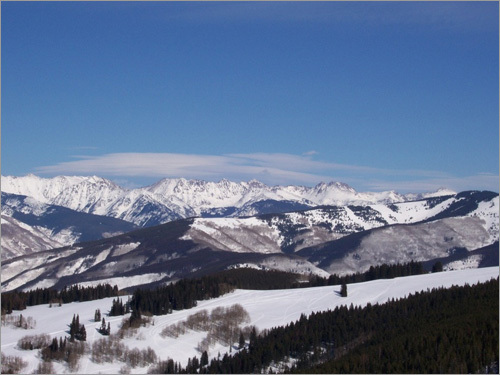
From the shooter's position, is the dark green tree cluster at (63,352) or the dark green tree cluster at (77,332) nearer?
the dark green tree cluster at (63,352)

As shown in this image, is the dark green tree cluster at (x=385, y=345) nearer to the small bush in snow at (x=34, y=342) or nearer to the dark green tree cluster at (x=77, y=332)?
the dark green tree cluster at (x=77, y=332)

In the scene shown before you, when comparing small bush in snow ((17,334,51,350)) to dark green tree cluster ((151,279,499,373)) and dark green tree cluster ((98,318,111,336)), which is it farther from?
dark green tree cluster ((151,279,499,373))

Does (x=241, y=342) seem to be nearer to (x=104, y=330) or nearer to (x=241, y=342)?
(x=241, y=342)

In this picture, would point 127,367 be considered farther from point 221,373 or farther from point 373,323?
point 373,323

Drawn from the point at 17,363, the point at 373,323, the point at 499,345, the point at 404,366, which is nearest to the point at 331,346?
the point at 373,323

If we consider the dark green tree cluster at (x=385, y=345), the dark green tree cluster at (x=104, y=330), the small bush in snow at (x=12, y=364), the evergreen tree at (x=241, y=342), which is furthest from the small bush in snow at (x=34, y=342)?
the evergreen tree at (x=241, y=342)

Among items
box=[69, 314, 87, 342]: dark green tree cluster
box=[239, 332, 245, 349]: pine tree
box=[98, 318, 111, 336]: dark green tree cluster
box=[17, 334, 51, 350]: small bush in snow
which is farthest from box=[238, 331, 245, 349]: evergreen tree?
box=[17, 334, 51, 350]: small bush in snow

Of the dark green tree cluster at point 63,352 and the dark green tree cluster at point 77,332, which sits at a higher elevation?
the dark green tree cluster at point 77,332

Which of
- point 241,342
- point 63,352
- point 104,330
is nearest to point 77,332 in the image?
point 104,330
